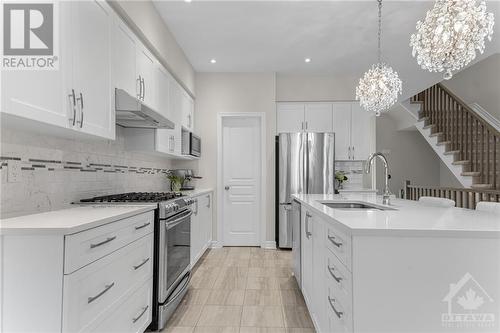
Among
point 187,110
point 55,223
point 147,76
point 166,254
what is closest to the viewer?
point 55,223

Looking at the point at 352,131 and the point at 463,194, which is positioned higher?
the point at 352,131

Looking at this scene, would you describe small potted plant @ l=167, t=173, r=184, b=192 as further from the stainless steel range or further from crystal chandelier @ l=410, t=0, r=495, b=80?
crystal chandelier @ l=410, t=0, r=495, b=80

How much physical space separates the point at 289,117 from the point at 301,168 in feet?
3.34

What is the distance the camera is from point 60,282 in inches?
50.5

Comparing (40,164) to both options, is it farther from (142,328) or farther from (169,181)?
(169,181)

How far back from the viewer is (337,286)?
1495mm

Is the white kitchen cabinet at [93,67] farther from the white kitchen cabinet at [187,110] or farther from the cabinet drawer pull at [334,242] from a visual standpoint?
the white kitchen cabinet at [187,110]

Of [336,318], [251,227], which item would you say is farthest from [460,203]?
[336,318]

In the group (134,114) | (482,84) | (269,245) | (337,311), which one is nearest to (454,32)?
(337,311)

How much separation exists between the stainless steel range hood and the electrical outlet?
767 millimetres

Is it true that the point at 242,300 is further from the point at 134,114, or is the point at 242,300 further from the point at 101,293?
the point at 134,114

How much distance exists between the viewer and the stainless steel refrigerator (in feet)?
15.7

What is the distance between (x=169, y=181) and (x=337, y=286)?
11.5 feet

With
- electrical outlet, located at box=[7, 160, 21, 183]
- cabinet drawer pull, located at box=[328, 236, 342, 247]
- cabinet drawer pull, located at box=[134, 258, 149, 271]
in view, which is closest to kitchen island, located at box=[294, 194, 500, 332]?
cabinet drawer pull, located at box=[328, 236, 342, 247]
